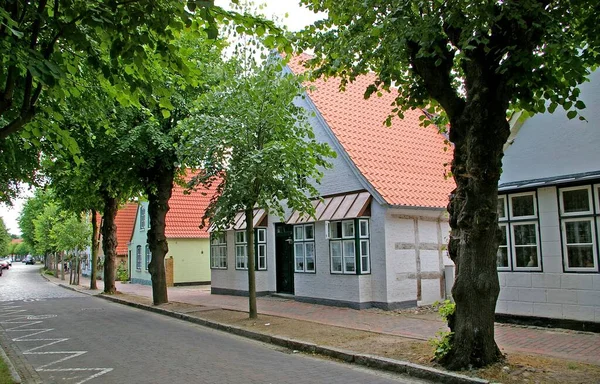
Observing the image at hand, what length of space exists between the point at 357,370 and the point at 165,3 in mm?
6218

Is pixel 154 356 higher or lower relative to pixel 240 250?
lower

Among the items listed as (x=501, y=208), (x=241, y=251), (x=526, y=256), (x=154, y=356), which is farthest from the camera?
(x=241, y=251)

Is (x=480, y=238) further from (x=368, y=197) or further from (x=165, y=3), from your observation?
(x=368, y=197)

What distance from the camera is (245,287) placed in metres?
21.4

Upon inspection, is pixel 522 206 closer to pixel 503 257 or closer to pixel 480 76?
pixel 503 257

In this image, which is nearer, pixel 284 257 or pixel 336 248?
pixel 336 248

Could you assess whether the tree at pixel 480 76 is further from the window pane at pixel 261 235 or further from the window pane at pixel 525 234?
the window pane at pixel 261 235

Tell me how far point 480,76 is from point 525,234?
5656mm

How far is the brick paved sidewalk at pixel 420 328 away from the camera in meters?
9.03

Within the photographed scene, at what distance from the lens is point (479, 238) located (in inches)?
301

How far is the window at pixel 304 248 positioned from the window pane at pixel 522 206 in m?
7.32

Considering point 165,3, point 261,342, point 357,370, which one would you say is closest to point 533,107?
point 357,370

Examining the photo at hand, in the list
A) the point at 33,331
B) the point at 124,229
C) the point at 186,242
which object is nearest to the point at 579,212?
the point at 33,331

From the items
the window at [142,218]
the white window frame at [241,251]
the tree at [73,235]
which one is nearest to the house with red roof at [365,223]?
the white window frame at [241,251]
